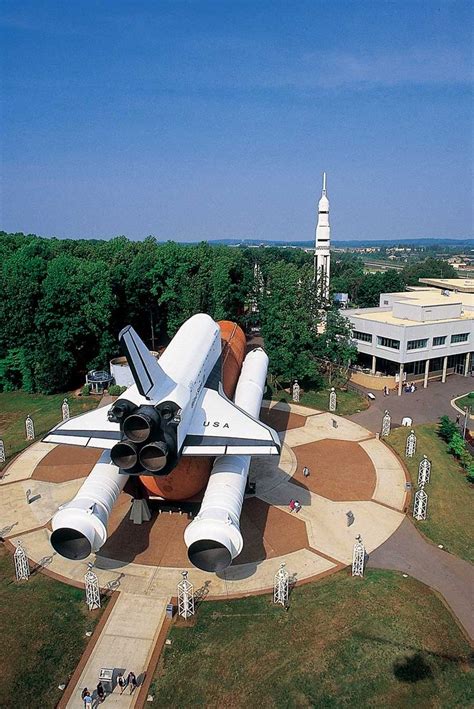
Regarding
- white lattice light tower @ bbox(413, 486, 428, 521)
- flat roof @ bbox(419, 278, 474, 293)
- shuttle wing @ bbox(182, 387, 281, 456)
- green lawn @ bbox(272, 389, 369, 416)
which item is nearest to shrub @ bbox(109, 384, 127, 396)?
green lawn @ bbox(272, 389, 369, 416)

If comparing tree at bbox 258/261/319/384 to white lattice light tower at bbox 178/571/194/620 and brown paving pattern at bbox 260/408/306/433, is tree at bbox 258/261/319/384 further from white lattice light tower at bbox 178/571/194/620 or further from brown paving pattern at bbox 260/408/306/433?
white lattice light tower at bbox 178/571/194/620

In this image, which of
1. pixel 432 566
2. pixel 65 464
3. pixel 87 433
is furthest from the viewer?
pixel 65 464

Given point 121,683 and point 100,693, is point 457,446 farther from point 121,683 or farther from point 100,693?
point 100,693

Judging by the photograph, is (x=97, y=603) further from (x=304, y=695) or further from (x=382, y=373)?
(x=382, y=373)

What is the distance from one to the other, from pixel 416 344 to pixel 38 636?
44.3m

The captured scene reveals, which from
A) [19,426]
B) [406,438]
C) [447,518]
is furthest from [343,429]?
[19,426]

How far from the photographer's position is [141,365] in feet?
62.3

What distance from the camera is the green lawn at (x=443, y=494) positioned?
2628 centimetres

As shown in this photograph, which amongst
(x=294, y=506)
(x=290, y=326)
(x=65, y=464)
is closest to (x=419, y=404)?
(x=290, y=326)

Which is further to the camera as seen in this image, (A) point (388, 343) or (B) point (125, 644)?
(A) point (388, 343)

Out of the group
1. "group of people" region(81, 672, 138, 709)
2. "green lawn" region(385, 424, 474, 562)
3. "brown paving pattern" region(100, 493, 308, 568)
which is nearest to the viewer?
"group of people" region(81, 672, 138, 709)

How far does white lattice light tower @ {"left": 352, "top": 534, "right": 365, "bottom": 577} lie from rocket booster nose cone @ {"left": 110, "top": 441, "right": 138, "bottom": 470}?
11.0 m

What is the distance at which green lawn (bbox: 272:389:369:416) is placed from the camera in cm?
4609

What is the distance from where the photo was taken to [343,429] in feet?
135
